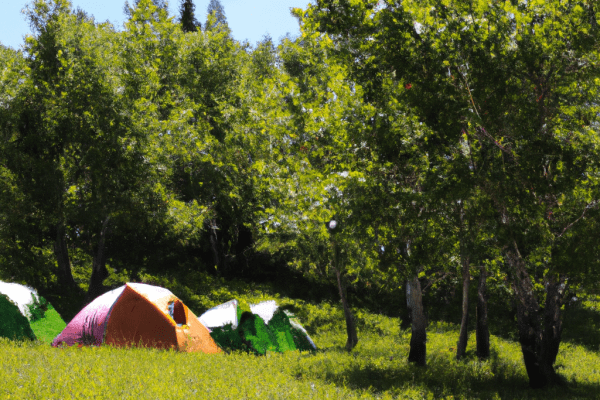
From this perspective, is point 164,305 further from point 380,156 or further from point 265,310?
point 380,156

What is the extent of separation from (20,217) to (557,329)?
1826 centimetres

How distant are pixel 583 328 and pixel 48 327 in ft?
75.1

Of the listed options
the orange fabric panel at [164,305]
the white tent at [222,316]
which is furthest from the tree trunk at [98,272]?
the orange fabric panel at [164,305]

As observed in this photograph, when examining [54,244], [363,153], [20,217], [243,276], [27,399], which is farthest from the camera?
[243,276]

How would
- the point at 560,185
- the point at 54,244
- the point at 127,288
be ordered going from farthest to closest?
1. the point at 54,244
2. the point at 127,288
3. the point at 560,185

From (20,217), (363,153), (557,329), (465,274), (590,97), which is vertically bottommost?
(557,329)

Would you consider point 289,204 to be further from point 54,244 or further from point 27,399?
point 54,244

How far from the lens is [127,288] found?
14.5 m

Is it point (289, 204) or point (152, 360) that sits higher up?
point (289, 204)

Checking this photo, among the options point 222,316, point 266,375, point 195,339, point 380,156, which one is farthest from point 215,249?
point 266,375

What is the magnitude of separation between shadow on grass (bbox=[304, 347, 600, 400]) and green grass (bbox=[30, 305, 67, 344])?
8.32 metres

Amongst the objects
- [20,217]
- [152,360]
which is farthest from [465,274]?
[20,217]

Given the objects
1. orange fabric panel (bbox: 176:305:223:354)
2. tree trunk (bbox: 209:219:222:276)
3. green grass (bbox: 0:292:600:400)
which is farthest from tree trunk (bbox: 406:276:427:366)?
tree trunk (bbox: 209:219:222:276)

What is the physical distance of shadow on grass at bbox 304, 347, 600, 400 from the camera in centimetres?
1092
